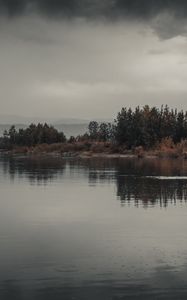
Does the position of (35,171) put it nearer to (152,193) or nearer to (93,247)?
(152,193)

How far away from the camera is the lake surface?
710 inches

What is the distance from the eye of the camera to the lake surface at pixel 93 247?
18.0 m

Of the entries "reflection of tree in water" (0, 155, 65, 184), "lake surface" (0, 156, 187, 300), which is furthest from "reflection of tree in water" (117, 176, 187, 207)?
"reflection of tree in water" (0, 155, 65, 184)

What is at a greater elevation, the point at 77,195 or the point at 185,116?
the point at 185,116

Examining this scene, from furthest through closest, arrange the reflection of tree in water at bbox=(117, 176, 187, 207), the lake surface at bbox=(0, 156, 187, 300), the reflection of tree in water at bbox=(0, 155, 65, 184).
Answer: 1. the reflection of tree in water at bbox=(0, 155, 65, 184)
2. the reflection of tree in water at bbox=(117, 176, 187, 207)
3. the lake surface at bbox=(0, 156, 187, 300)

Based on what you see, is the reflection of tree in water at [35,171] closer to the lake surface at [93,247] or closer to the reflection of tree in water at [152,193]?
the reflection of tree in water at [152,193]

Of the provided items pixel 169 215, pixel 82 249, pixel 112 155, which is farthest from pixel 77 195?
pixel 112 155

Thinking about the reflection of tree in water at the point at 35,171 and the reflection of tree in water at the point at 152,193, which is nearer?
the reflection of tree in water at the point at 152,193

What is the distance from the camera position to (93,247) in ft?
81.9

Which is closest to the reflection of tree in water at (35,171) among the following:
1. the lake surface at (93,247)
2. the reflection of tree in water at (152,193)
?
the reflection of tree in water at (152,193)

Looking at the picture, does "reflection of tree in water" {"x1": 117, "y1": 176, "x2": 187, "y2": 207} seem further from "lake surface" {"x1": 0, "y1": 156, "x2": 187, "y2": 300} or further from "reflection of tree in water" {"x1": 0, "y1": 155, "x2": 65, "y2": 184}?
"reflection of tree in water" {"x1": 0, "y1": 155, "x2": 65, "y2": 184}

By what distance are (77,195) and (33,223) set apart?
1726 centimetres

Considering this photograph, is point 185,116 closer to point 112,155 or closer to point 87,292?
point 112,155

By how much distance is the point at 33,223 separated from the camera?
3198 centimetres
